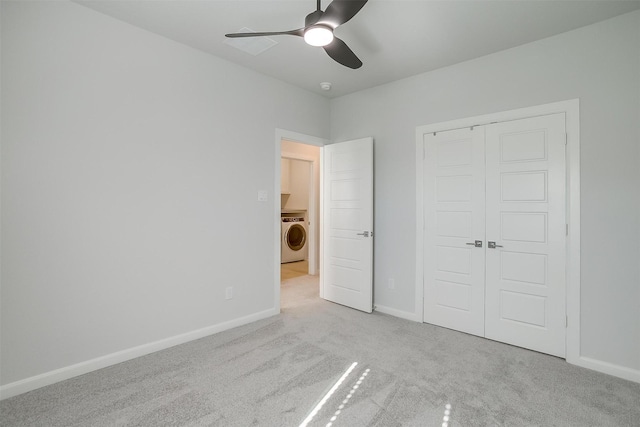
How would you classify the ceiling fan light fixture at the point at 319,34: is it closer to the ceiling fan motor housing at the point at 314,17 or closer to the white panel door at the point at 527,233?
the ceiling fan motor housing at the point at 314,17

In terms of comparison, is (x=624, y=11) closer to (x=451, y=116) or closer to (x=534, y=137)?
(x=534, y=137)

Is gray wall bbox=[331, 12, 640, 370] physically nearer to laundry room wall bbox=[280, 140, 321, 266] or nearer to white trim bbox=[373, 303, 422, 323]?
white trim bbox=[373, 303, 422, 323]

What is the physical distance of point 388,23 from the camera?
2291mm

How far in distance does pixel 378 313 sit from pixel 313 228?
2343 mm

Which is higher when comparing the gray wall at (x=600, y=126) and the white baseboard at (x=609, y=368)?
the gray wall at (x=600, y=126)

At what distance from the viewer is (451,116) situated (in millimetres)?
2994

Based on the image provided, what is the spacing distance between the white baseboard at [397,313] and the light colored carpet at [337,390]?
45cm

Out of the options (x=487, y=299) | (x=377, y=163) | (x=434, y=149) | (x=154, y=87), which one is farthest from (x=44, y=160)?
(x=487, y=299)

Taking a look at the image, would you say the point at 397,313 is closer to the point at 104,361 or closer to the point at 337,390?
the point at 337,390

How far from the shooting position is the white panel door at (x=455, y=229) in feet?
9.29

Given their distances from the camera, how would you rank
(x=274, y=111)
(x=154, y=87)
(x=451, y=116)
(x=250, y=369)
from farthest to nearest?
(x=274, y=111)
(x=451, y=116)
(x=154, y=87)
(x=250, y=369)

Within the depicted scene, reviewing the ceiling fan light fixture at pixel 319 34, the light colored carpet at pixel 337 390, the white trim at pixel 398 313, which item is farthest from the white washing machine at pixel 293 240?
the ceiling fan light fixture at pixel 319 34

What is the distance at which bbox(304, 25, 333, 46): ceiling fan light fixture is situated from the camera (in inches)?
69.9

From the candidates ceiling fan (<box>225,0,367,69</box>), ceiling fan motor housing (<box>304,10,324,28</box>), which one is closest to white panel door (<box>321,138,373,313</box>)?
ceiling fan (<box>225,0,367,69</box>)
